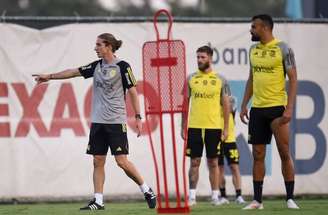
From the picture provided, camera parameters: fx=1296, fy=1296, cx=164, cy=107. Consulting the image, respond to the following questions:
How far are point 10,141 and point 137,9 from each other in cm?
3742

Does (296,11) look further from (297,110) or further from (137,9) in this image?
(137,9)

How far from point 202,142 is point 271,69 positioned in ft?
8.36

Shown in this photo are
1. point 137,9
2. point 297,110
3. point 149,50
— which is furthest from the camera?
point 137,9

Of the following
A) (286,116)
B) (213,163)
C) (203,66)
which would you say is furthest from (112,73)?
(213,163)

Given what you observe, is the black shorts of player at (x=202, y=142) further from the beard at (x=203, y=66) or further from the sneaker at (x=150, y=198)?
the sneaker at (x=150, y=198)

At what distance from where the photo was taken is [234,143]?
20.3 m

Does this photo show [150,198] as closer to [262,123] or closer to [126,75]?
[126,75]

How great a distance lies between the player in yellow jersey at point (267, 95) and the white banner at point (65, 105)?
17.3 ft

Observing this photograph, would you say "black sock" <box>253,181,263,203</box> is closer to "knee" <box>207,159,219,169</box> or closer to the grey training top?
the grey training top

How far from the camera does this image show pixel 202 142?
1836cm

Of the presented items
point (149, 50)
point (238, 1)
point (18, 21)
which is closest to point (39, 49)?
point (18, 21)

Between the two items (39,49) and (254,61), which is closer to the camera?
(254,61)

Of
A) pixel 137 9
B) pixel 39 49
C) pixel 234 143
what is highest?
pixel 137 9

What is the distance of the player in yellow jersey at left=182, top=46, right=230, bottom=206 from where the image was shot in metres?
18.4
